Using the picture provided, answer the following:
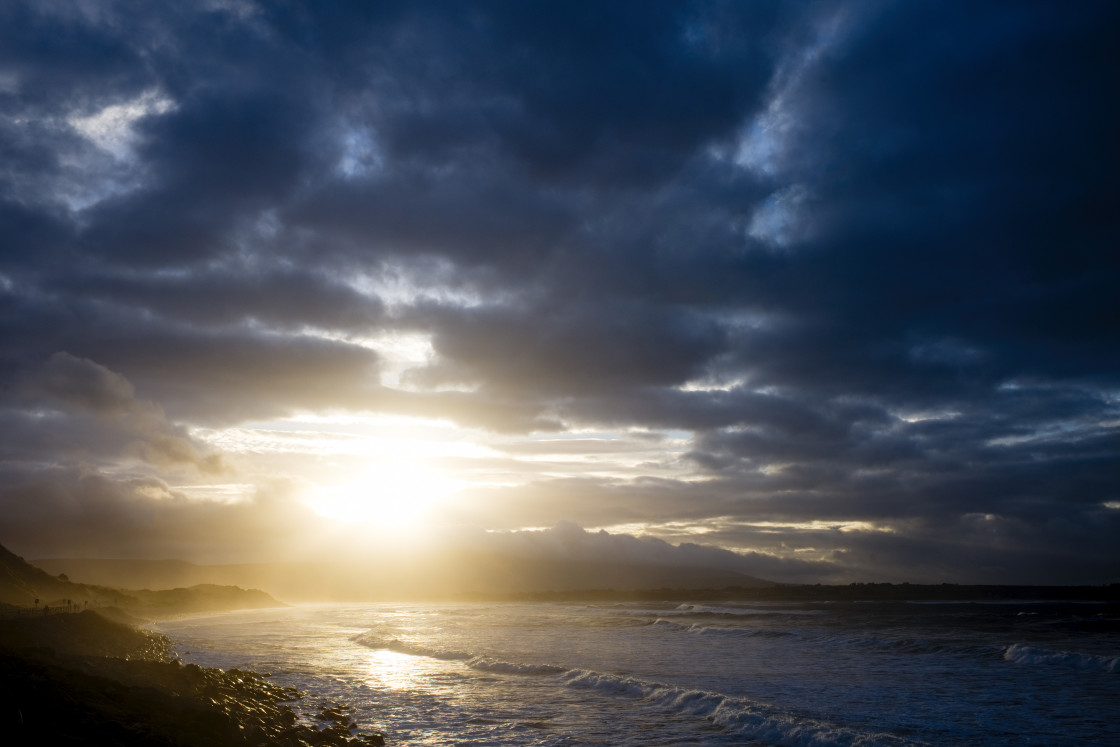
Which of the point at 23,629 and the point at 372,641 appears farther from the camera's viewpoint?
the point at 372,641

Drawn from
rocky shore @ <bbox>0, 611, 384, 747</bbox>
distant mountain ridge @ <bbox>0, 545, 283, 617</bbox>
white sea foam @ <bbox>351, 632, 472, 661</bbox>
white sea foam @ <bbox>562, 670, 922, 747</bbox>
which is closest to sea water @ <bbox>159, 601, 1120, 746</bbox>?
white sea foam @ <bbox>562, 670, 922, 747</bbox>

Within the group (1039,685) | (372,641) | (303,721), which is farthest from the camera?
(372,641)

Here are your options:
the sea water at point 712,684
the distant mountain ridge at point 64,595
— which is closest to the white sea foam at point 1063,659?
the sea water at point 712,684

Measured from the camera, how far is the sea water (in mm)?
23219

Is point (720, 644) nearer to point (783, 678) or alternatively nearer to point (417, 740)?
point (783, 678)

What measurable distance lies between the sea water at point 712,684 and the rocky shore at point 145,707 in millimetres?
2572

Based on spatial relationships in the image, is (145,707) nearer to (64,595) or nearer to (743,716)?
(743,716)

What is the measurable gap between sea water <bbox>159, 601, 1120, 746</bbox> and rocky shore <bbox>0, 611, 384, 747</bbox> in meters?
2.57

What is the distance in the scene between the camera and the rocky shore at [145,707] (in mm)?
15508

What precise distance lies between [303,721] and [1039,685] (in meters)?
32.3

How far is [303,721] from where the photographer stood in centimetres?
2411

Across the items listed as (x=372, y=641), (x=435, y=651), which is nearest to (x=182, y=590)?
(x=372, y=641)

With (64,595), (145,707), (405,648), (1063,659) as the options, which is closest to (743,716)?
(145,707)

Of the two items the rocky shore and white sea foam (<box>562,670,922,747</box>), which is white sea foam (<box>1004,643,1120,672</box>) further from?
the rocky shore
